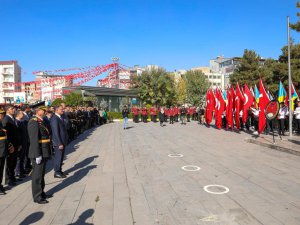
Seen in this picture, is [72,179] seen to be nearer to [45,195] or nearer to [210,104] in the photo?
[45,195]

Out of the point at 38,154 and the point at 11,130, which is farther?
the point at 11,130

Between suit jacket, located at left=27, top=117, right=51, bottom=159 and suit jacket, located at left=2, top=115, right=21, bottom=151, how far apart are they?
1.49 m

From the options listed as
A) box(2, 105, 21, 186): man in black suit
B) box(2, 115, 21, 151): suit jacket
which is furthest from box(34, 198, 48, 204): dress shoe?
box(2, 115, 21, 151): suit jacket

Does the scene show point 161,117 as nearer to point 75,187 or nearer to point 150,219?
point 75,187

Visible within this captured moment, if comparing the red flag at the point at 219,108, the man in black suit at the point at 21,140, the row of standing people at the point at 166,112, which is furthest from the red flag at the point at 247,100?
the row of standing people at the point at 166,112

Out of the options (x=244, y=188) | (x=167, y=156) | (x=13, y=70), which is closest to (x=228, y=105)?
(x=167, y=156)

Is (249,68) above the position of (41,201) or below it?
above

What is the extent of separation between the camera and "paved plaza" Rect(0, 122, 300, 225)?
201 inches

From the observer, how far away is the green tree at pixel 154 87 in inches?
2047

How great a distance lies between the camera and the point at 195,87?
6119 centimetres

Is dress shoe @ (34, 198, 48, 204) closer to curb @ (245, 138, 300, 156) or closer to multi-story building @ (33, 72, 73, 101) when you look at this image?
curb @ (245, 138, 300, 156)

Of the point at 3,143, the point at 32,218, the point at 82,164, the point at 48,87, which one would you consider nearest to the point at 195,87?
the point at 48,87

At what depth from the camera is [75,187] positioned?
717cm

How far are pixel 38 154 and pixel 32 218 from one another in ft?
4.17
